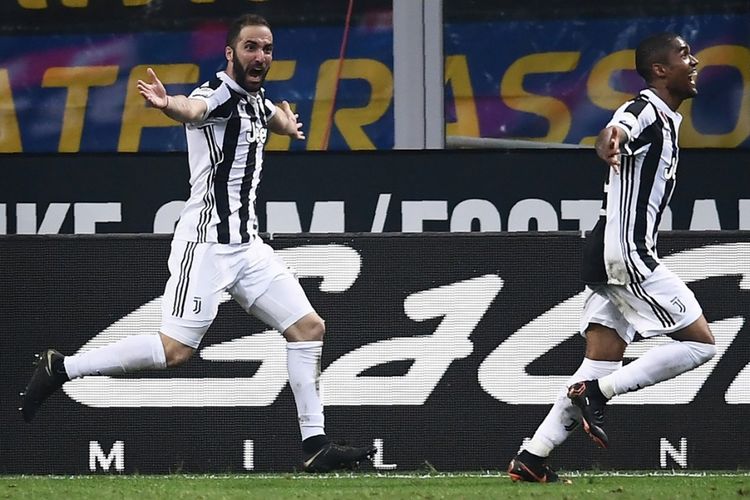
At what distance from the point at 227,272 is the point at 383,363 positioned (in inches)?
44.5

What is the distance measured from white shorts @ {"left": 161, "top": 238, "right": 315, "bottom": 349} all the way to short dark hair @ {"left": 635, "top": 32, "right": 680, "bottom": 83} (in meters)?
1.72

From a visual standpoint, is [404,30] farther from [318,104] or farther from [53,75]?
[53,75]

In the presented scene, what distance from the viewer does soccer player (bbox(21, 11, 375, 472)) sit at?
7895mm

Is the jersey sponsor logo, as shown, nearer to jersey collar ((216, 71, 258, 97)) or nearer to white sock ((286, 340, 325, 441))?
white sock ((286, 340, 325, 441))

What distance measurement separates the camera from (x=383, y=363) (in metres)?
8.73

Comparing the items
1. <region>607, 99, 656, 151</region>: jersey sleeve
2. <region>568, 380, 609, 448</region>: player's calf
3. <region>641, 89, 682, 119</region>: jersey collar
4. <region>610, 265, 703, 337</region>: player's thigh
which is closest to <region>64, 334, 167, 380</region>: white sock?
<region>568, 380, 609, 448</region>: player's calf

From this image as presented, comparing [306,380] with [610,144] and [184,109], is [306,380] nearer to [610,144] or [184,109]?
[184,109]

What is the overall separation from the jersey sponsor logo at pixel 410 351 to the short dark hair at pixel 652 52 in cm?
122

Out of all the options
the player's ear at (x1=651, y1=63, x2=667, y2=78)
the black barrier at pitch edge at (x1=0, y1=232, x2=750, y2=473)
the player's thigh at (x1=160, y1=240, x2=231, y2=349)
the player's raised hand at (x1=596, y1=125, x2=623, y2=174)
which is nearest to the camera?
the player's raised hand at (x1=596, y1=125, x2=623, y2=174)

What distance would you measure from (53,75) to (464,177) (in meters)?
2.49

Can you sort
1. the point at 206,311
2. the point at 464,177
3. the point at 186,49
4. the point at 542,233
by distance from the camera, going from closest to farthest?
1. the point at 206,311
2. the point at 542,233
3. the point at 464,177
4. the point at 186,49

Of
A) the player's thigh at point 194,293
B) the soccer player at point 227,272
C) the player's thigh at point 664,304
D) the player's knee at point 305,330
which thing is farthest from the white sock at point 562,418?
the player's thigh at point 194,293

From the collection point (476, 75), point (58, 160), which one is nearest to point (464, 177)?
point (476, 75)

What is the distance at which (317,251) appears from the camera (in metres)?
8.82
